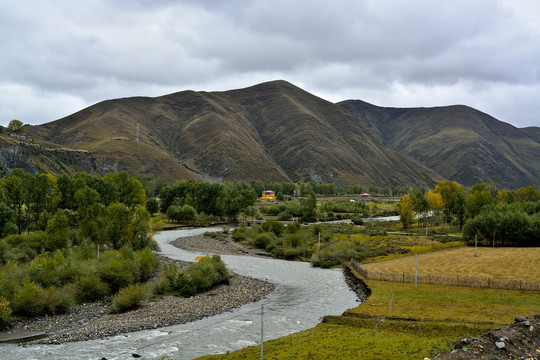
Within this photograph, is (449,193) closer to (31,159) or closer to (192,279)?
(192,279)

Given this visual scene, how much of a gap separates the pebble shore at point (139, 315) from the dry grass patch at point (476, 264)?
21.5 meters

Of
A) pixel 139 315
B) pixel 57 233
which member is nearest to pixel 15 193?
pixel 57 233

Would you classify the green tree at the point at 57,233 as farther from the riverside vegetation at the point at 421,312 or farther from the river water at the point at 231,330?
the riverside vegetation at the point at 421,312

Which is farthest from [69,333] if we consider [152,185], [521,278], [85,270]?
[152,185]

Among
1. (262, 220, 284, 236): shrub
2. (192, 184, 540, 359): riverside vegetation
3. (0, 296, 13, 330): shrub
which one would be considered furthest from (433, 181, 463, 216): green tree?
(0, 296, 13, 330): shrub

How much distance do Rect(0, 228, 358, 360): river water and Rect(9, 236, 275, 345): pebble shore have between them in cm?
114

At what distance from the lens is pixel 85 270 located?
44.1 metres

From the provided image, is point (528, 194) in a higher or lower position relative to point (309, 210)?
higher

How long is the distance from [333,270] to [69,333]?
4251 centimetres

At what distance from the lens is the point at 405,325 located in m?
31.0

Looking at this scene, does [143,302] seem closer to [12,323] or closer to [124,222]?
[12,323]

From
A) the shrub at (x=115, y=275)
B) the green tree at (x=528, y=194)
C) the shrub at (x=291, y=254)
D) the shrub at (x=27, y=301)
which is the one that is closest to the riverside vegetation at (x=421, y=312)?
the shrub at (x=291, y=254)

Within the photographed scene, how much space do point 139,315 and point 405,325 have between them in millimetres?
22354

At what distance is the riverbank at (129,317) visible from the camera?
103ft
